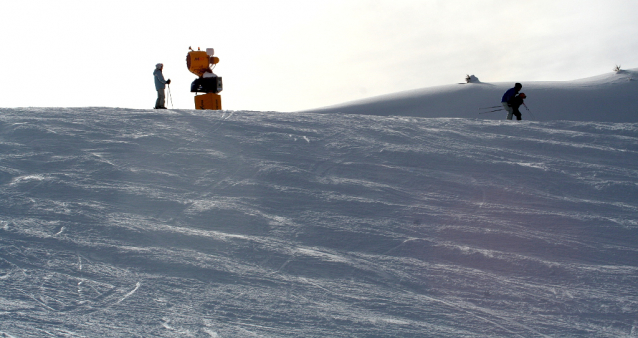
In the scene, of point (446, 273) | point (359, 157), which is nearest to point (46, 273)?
point (446, 273)

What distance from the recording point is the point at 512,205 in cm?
678

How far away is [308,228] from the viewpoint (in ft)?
19.3

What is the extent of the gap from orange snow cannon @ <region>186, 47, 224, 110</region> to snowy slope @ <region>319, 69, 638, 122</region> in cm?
863

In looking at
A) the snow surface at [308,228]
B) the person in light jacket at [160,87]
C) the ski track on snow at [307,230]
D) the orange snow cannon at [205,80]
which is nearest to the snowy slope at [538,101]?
the orange snow cannon at [205,80]

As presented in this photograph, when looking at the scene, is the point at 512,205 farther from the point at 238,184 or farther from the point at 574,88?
the point at 574,88

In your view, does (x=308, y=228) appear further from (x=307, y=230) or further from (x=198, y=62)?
(x=198, y=62)

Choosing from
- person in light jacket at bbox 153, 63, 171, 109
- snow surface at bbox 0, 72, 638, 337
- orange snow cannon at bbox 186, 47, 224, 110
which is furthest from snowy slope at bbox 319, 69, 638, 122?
Answer: person in light jacket at bbox 153, 63, 171, 109

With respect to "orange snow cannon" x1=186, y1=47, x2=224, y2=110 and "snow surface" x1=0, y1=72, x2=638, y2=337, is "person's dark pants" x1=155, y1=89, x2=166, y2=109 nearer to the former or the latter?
"orange snow cannon" x1=186, y1=47, x2=224, y2=110

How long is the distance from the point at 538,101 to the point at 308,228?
16494 millimetres

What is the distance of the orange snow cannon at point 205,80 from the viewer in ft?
41.4

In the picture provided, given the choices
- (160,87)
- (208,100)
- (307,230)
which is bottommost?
(307,230)

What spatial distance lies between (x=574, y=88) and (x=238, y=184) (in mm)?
18320

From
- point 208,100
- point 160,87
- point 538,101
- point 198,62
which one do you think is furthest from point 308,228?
point 538,101

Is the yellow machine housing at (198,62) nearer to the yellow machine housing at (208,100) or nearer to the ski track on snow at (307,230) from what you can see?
the yellow machine housing at (208,100)
